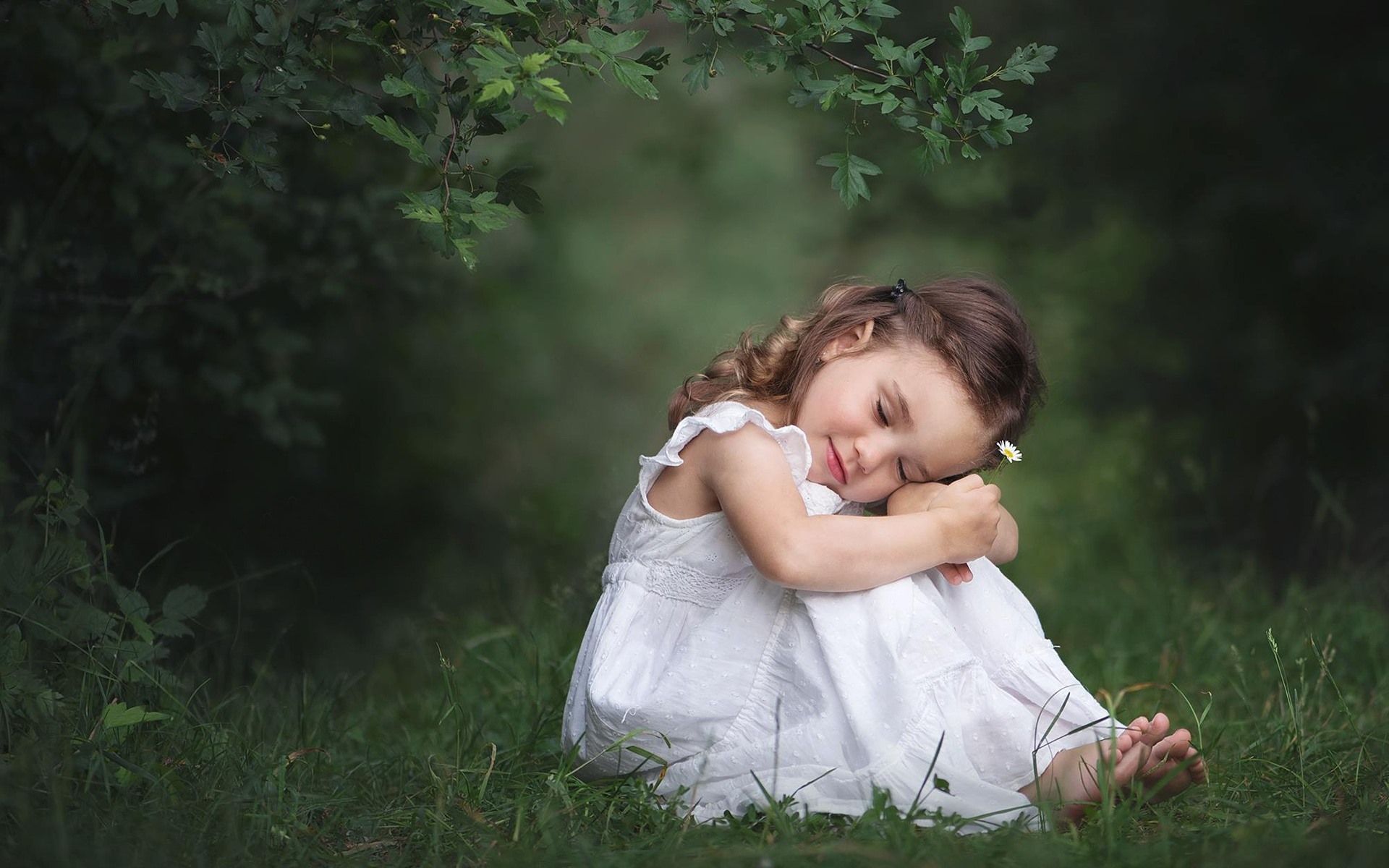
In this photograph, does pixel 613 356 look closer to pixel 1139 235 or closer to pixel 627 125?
pixel 627 125

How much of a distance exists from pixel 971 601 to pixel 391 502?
2.83 meters

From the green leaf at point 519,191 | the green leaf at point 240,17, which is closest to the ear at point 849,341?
the green leaf at point 519,191

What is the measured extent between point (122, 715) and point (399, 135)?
0.95 meters

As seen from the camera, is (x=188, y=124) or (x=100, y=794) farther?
(x=188, y=124)

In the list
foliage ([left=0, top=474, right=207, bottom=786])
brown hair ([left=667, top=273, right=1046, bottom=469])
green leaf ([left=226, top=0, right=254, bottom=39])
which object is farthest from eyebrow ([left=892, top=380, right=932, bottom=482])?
foliage ([left=0, top=474, right=207, bottom=786])

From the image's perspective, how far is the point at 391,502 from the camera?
4512mm

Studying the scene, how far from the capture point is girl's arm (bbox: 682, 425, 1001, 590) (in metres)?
1.92

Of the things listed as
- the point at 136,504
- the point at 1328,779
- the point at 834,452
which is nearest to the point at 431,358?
the point at 136,504

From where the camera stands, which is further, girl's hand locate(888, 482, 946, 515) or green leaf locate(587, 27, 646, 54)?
girl's hand locate(888, 482, 946, 515)

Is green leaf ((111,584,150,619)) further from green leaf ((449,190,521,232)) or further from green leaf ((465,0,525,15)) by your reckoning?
green leaf ((465,0,525,15))

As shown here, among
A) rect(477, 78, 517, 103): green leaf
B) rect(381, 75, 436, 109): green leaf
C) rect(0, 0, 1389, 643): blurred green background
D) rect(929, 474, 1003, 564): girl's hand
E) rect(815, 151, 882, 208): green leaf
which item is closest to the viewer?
rect(477, 78, 517, 103): green leaf

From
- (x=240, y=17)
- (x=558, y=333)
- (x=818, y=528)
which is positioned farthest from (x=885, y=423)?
(x=558, y=333)

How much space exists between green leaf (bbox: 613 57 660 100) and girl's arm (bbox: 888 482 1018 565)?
79cm

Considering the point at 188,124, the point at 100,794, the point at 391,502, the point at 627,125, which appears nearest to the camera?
the point at 100,794
